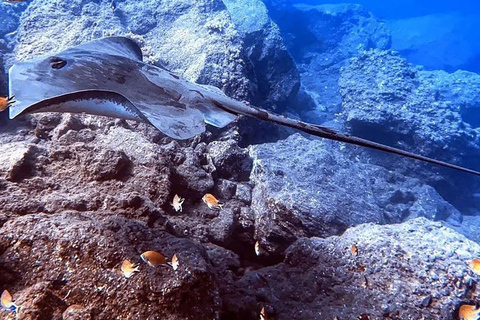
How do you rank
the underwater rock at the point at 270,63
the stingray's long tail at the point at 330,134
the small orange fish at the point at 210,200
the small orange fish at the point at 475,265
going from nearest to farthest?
the stingray's long tail at the point at 330,134
the small orange fish at the point at 475,265
the small orange fish at the point at 210,200
the underwater rock at the point at 270,63

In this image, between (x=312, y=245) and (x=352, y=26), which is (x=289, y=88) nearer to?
(x=312, y=245)

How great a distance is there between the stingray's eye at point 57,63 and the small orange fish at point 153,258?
1.73m

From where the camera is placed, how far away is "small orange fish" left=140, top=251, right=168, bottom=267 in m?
1.99

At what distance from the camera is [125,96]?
2.44 metres

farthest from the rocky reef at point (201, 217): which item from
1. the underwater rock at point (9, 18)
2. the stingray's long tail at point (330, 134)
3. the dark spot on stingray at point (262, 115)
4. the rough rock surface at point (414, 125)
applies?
the dark spot on stingray at point (262, 115)

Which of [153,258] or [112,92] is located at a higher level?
[112,92]

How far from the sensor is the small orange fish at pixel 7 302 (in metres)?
1.71

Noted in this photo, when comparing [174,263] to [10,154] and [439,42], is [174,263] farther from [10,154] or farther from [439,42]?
[439,42]

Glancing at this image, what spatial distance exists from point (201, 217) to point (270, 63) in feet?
25.8

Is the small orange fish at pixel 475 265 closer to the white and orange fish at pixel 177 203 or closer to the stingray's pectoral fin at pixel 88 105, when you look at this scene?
the white and orange fish at pixel 177 203

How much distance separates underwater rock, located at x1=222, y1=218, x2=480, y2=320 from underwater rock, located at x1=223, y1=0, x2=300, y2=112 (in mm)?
6006

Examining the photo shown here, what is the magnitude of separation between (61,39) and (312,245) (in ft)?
21.1

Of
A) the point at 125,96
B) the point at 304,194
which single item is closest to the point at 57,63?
the point at 125,96

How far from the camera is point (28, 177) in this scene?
281cm
